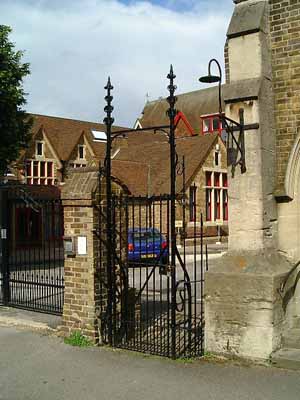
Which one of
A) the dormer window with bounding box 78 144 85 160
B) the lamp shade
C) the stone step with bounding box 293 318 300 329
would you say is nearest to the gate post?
the lamp shade

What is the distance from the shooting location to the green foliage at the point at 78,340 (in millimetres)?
7266

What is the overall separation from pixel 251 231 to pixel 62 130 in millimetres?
37182

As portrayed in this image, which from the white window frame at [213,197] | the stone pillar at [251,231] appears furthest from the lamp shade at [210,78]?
the white window frame at [213,197]

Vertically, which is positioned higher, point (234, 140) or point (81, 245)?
point (234, 140)

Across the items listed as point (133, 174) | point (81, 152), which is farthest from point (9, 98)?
point (81, 152)

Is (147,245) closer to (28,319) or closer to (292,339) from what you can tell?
(292,339)

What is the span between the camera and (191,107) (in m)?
61.8

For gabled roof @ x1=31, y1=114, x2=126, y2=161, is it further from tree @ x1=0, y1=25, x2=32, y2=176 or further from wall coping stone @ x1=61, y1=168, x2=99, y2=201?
wall coping stone @ x1=61, y1=168, x2=99, y2=201

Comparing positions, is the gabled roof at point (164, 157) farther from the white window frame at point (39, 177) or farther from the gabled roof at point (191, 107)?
the gabled roof at point (191, 107)

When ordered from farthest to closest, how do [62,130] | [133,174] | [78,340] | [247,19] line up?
1. [62,130]
2. [133,174]
3. [78,340]
4. [247,19]

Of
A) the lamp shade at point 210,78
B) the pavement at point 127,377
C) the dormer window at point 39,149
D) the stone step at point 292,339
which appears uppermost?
the dormer window at point 39,149

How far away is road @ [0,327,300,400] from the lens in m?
5.27

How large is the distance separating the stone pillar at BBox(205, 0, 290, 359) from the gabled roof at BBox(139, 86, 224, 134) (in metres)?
51.3

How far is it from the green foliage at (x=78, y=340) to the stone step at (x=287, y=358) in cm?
257
